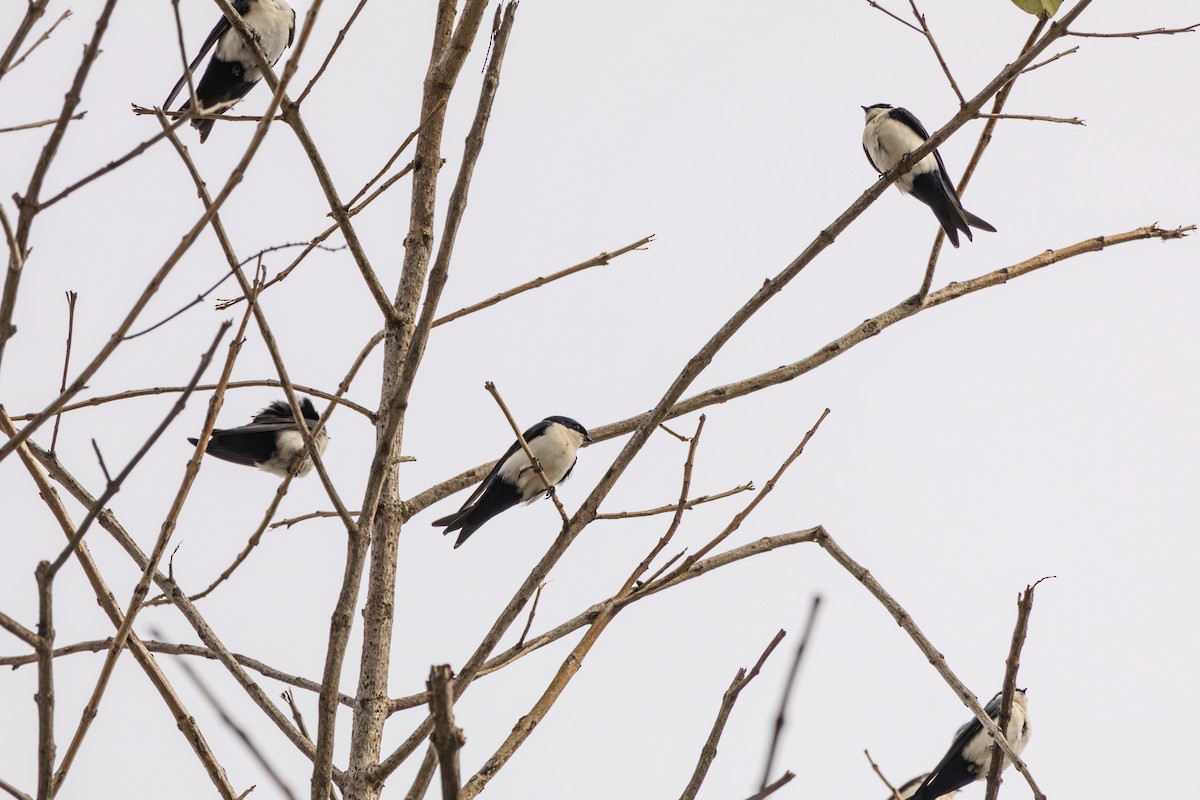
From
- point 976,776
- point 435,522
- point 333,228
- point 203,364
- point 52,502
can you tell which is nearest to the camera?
point 203,364

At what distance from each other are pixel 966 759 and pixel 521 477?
8.62 ft

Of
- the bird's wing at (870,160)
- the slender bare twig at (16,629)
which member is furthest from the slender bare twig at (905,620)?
the bird's wing at (870,160)

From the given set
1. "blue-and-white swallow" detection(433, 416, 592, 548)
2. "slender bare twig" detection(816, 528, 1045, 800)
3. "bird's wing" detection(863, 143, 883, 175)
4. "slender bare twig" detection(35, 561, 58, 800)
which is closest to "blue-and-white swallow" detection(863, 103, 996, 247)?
"bird's wing" detection(863, 143, 883, 175)

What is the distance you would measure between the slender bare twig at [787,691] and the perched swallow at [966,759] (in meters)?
4.13

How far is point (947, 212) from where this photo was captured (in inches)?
200

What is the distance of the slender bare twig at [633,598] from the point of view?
232 cm

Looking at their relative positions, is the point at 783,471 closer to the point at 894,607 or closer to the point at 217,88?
the point at 894,607

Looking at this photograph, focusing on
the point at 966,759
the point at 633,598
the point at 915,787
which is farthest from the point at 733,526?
the point at 915,787

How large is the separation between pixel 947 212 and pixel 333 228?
3129 mm

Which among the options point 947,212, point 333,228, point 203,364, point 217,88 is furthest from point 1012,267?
point 217,88

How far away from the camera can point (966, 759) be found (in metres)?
5.52

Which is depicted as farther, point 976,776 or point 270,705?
point 976,776

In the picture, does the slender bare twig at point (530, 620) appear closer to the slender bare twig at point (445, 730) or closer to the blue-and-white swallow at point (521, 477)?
the slender bare twig at point (445, 730)

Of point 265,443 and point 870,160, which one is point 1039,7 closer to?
point 870,160
